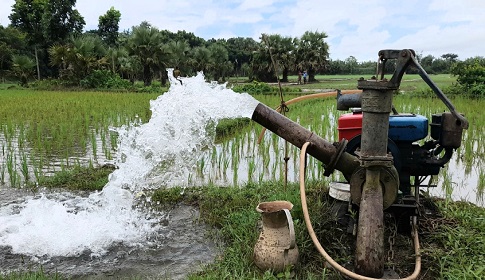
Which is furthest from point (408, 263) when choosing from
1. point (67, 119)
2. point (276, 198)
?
point (67, 119)

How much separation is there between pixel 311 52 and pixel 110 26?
15214mm

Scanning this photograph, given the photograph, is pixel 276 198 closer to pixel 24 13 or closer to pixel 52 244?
pixel 52 244

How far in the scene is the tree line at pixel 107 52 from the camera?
20422mm

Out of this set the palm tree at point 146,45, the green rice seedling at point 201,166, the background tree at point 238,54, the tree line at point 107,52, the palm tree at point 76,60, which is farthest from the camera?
the background tree at point 238,54

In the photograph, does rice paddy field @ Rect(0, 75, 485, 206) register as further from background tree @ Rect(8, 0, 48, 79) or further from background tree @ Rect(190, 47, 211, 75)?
background tree @ Rect(190, 47, 211, 75)

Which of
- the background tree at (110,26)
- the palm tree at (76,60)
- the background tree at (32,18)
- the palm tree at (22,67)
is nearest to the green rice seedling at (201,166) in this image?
the palm tree at (76,60)

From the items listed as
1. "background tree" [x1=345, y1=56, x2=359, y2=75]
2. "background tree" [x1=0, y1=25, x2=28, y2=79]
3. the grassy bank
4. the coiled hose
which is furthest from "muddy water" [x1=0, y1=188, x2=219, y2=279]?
"background tree" [x1=345, y1=56, x2=359, y2=75]

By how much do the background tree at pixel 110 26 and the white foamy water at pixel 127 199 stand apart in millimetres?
29610

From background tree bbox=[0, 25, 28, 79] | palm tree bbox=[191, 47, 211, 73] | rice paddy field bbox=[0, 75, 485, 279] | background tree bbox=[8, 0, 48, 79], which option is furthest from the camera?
palm tree bbox=[191, 47, 211, 73]

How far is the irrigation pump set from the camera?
6.99ft

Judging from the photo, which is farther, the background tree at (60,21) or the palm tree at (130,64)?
the background tree at (60,21)

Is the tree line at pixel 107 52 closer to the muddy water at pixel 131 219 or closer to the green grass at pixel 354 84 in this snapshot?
the green grass at pixel 354 84

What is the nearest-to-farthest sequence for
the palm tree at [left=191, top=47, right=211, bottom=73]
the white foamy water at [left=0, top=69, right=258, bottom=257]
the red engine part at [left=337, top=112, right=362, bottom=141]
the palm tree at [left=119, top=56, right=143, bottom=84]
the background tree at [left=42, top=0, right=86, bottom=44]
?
the red engine part at [left=337, top=112, right=362, bottom=141]
the white foamy water at [left=0, top=69, right=258, bottom=257]
the palm tree at [left=119, top=56, right=143, bottom=84]
the background tree at [left=42, top=0, right=86, bottom=44]
the palm tree at [left=191, top=47, right=211, bottom=73]

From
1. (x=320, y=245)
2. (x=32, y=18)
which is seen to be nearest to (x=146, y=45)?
(x=32, y=18)
